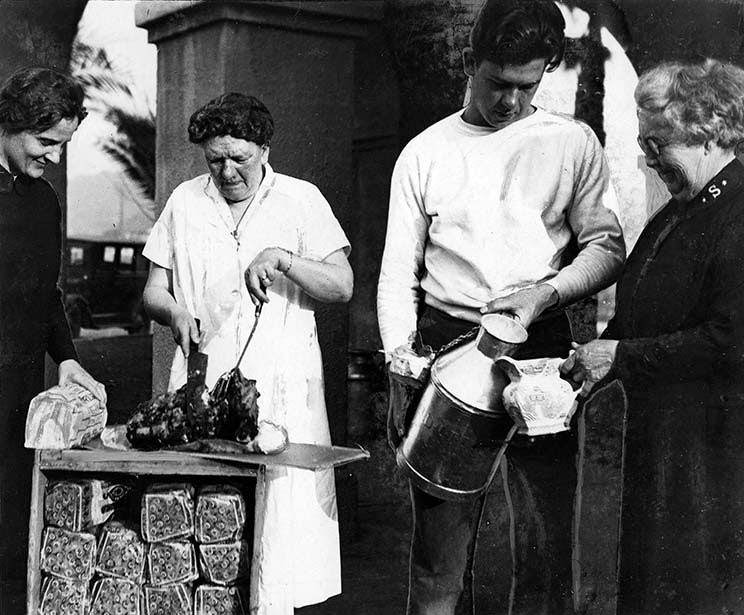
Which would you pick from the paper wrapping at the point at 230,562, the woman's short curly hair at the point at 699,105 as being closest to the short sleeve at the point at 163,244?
the paper wrapping at the point at 230,562

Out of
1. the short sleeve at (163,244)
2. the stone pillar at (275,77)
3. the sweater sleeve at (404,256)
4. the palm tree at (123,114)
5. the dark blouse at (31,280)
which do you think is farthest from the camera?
the palm tree at (123,114)

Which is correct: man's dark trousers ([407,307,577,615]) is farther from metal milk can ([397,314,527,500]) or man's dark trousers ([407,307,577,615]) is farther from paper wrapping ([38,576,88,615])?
paper wrapping ([38,576,88,615])

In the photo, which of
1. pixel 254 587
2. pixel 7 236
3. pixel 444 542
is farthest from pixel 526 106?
pixel 7 236

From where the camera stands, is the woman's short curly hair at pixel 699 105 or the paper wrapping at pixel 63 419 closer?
the paper wrapping at pixel 63 419

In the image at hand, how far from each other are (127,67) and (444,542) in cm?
267

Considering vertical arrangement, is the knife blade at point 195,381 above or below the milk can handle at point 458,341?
below

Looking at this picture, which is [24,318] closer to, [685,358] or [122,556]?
[122,556]

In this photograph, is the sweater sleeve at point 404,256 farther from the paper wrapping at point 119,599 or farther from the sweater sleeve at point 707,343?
the paper wrapping at point 119,599

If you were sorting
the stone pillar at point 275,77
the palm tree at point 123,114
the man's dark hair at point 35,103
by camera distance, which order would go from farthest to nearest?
the palm tree at point 123,114 < the stone pillar at point 275,77 < the man's dark hair at point 35,103

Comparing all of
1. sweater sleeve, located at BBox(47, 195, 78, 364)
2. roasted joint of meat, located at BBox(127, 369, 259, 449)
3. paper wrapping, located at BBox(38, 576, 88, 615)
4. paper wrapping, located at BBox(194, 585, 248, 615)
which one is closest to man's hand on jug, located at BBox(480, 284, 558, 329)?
roasted joint of meat, located at BBox(127, 369, 259, 449)

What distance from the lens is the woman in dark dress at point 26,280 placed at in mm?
3936

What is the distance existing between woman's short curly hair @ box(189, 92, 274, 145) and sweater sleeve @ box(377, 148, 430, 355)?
1.81 ft

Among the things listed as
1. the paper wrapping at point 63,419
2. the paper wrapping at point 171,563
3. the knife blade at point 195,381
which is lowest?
the paper wrapping at point 171,563

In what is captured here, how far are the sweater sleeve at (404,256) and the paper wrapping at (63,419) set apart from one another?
3.46ft
